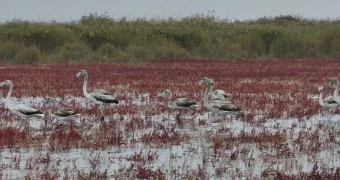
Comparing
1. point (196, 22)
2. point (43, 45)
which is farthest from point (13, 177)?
point (196, 22)

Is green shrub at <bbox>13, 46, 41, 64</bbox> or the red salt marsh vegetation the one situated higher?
the red salt marsh vegetation

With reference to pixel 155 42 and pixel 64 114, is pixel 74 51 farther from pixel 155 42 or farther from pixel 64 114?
pixel 64 114

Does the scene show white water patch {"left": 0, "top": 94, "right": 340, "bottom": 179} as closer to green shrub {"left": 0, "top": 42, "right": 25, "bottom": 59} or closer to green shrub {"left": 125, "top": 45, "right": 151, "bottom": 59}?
green shrub {"left": 0, "top": 42, "right": 25, "bottom": 59}

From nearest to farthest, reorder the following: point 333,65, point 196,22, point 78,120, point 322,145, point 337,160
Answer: point 337,160
point 322,145
point 78,120
point 333,65
point 196,22

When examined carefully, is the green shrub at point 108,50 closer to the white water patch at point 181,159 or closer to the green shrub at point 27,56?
the green shrub at point 27,56

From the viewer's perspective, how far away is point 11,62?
36062mm

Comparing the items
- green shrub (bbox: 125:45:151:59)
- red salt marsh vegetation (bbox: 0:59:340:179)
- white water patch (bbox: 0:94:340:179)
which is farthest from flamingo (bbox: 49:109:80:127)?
green shrub (bbox: 125:45:151:59)

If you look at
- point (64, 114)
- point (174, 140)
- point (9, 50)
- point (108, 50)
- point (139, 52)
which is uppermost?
Result: point (64, 114)

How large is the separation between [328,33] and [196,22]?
9569mm

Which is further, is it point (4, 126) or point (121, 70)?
point (121, 70)

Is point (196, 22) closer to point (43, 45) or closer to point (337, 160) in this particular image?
point (43, 45)

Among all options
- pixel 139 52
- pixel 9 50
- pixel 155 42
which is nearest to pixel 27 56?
pixel 9 50

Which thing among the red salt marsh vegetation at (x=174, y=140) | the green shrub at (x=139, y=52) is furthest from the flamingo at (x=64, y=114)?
the green shrub at (x=139, y=52)

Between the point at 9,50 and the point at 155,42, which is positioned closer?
the point at 9,50
